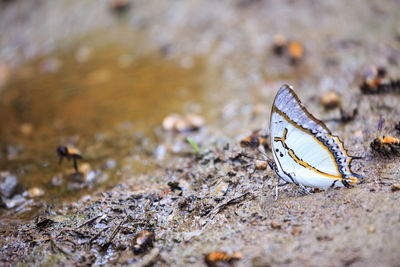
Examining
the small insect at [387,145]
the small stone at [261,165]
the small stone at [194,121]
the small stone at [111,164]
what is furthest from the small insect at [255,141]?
the small stone at [111,164]

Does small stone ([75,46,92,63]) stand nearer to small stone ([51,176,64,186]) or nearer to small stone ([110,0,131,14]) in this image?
small stone ([110,0,131,14])

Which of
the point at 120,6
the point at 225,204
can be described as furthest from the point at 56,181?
the point at 120,6

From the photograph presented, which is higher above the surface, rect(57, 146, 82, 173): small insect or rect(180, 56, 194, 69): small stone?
rect(180, 56, 194, 69): small stone

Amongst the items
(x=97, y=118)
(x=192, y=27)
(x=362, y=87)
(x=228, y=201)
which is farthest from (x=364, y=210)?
(x=192, y=27)

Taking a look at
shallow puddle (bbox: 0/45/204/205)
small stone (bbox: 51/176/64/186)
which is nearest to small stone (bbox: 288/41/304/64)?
shallow puddle (bbox: 0/45/204/205)

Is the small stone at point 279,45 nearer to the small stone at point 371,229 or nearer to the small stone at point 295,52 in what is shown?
the small stone at point 295,52

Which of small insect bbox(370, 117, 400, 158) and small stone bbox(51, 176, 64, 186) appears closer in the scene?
small insect bbox(370, 117, 400, 158)

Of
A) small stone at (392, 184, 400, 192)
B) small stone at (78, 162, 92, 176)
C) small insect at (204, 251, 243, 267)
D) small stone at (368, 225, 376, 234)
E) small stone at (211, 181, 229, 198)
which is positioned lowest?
small insect at (204, 251, 243, 267)
